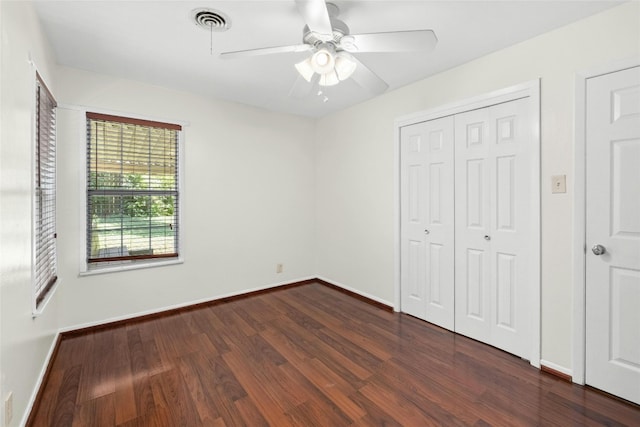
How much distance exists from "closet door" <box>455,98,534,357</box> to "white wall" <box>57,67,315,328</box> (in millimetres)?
2257

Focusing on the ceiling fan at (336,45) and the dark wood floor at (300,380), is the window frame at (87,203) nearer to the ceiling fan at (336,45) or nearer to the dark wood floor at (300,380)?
the dark wood floor at (300,380)

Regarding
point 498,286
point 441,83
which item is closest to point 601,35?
point 441,83

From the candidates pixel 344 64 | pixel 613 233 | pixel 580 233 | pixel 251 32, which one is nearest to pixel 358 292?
pixel 580 233

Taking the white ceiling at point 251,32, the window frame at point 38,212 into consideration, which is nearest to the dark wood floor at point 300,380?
the window frame at point 38,212

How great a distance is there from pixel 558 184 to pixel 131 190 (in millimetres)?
3780

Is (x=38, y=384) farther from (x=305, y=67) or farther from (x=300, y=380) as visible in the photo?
(x=305, y=67)

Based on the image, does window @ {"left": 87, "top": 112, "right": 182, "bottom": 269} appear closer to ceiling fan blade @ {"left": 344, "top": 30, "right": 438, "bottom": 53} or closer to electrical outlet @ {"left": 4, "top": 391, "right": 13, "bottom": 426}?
electrical outlet @ {"left": 4, "top": 391, "right": 13, "bottom": 426}

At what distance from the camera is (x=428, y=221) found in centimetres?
303

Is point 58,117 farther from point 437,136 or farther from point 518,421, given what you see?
point 518,421

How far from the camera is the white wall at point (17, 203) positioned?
1.37m

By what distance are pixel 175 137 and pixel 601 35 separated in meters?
3.73

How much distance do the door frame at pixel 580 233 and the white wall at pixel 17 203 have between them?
324 cm

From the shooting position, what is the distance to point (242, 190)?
12.5ft

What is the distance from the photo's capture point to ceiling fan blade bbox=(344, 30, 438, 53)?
1.50m
